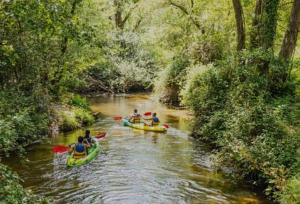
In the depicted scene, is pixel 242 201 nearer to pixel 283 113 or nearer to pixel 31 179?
pixel 283 113

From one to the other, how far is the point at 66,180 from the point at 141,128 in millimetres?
8122

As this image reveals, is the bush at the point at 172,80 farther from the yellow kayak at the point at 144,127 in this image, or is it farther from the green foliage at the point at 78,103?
the green foliage at the point at 78,103

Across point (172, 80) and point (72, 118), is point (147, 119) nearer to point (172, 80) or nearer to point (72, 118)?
point (72, 118)

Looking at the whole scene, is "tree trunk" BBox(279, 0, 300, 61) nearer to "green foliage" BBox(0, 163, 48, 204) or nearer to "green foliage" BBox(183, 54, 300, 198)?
"green foliage" BBox(183, 54, 300, 198)

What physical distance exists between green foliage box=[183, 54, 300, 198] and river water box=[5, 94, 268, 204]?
800mm

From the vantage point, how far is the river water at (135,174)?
10.6m

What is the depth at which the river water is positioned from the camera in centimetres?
1063

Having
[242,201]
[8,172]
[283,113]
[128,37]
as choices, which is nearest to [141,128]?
[283,113]

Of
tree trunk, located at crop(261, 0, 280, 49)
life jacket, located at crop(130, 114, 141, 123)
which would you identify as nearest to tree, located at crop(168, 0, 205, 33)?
life jacket, located at crop(130, 114, 141, 123)

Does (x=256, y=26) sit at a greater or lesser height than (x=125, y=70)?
greater

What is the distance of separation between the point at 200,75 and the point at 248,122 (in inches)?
301

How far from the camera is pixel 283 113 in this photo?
13.3 metres

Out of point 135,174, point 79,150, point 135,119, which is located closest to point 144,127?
point 135,119

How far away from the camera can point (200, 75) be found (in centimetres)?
1972
